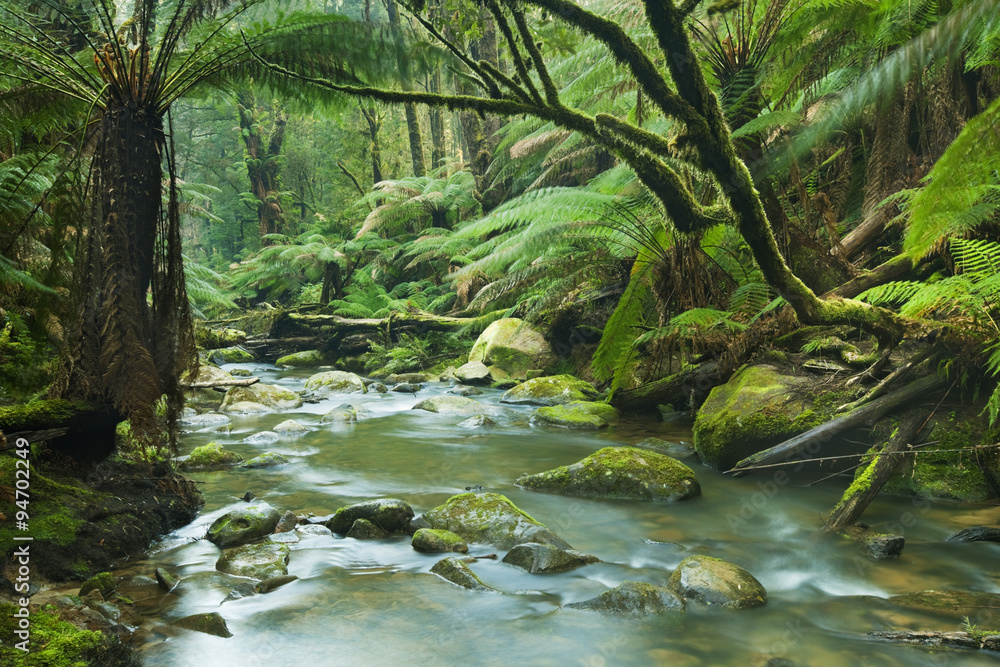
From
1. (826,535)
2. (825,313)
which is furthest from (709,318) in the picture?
(826,535)

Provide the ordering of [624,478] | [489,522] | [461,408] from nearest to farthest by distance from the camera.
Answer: [489,522]
[624,478]
[461,408]

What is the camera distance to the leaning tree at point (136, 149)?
9.07 feet

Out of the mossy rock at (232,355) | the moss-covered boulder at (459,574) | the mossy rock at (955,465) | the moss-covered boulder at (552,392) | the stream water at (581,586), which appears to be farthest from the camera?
the mossy rock at (232,355)

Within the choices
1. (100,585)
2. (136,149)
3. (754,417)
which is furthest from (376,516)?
(754,417)

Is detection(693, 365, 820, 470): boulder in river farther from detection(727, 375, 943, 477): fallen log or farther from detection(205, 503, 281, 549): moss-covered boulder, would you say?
detection(205, 503, 281, 549): moss-covered boulder

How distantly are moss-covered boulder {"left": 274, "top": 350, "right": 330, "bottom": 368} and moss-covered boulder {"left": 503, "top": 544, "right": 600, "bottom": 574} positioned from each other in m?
9.47

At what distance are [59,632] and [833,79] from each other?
7.19m

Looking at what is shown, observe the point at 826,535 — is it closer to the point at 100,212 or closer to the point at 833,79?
the point at 100,212

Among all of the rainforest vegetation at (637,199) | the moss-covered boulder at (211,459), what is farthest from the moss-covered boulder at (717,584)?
the moss-covered boulder at (211,459)

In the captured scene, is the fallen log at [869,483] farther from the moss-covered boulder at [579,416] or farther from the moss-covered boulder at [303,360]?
the moss-covered boulder at [303,360]

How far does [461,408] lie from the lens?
731 centimetres

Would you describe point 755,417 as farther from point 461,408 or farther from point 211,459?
point 211,459

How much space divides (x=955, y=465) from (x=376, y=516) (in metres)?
3.53

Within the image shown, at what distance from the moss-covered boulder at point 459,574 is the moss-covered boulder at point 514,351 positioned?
6129 millimetres
